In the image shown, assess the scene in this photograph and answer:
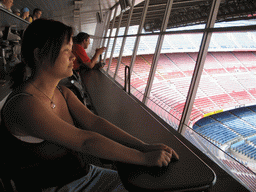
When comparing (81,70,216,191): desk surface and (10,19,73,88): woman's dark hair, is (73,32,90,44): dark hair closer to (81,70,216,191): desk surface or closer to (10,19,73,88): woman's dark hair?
(81,70,216,191): desk surface

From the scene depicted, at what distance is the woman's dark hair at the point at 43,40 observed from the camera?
73 centimetres

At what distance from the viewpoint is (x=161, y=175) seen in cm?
57

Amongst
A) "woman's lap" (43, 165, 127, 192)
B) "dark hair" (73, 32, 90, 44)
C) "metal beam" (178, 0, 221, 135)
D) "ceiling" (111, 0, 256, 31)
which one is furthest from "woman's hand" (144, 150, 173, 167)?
"dark hair" (73, 32, 90, 44)

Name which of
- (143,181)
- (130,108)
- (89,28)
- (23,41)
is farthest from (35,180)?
(89,28)

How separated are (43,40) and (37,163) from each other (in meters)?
0.43

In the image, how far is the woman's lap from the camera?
2.35 ft

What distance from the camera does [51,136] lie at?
0.61 m

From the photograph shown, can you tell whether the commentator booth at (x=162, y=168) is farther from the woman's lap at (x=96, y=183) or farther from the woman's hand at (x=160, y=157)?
the woman's lap at (x=96, y=183)

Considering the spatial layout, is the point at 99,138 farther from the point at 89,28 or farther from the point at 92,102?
the point at 89,28

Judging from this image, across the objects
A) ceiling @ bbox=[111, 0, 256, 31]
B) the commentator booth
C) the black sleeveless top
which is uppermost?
ceiling @ bbox=[111, 0, 256, 31]

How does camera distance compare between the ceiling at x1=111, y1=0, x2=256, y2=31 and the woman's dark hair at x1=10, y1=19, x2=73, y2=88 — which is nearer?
the woman's dark hair at x1=10, y1=19, x2=73, y2=88

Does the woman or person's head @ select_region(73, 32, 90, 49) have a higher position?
person's head @ select_region(73, 32, 90, 49)

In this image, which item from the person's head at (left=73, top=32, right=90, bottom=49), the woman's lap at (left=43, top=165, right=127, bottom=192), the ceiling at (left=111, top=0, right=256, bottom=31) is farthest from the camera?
the person's head at (left=73, top=32, right=90, bottom=49)

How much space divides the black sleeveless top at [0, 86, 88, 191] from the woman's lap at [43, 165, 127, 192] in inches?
0.9
